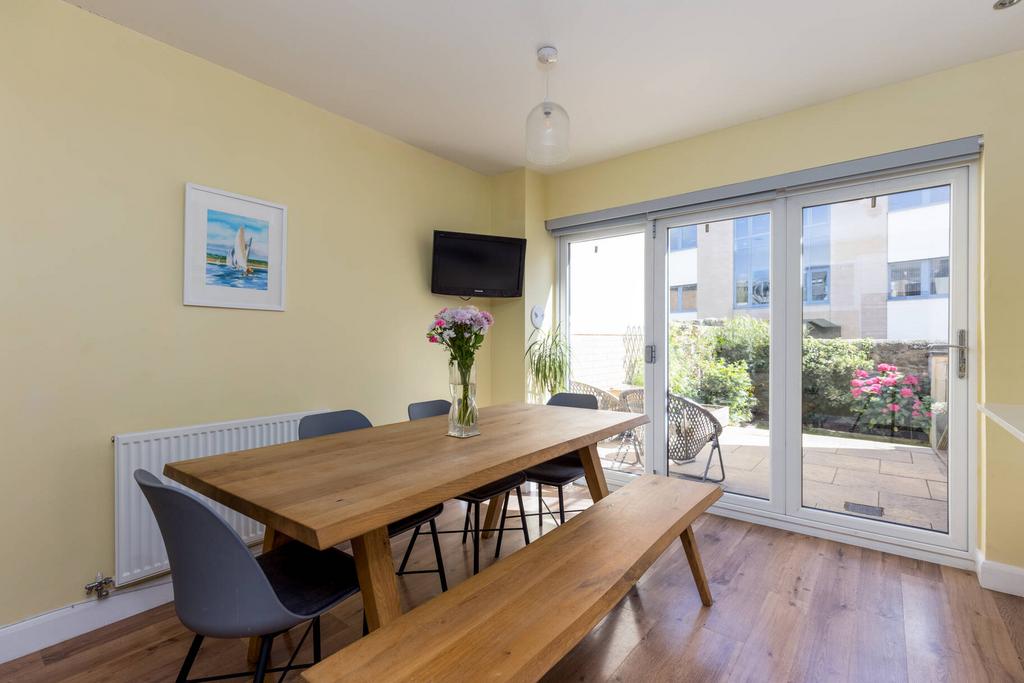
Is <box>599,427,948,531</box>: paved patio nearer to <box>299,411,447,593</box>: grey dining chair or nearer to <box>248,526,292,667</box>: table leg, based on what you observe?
<box>299,411,447,593</box>: grey dining chair

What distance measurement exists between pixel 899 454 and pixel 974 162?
170 cm

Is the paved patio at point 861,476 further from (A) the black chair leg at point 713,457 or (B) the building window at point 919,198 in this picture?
(B) the building window at point 919,198

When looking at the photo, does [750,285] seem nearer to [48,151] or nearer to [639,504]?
[639,504]

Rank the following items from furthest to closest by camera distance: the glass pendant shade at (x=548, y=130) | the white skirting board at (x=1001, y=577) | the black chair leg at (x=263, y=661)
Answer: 1. the white skirting board at (x=1001, y=577)
2. the glass pendant shade at (x=548, y=130)
3. the black chair leg at (x=263, y=661)

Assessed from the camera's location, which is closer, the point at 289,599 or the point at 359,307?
the point at 289,599

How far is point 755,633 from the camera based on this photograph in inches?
79.5

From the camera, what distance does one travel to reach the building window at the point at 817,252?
10.0ft

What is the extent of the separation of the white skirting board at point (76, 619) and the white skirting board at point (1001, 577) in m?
4.16

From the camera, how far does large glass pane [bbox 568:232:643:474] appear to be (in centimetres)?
390

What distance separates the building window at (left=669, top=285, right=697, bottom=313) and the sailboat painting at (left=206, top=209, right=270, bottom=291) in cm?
288

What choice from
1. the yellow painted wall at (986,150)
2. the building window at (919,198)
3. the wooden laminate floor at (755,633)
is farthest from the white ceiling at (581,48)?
the wooden laminate floor at (755,633)

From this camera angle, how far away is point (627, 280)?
396cm

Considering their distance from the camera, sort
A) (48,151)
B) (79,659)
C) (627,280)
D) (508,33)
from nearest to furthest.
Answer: (79,659) → (48,151) → (508,33) → (627,280)

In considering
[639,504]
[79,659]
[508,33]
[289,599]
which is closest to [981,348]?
[639,504]
